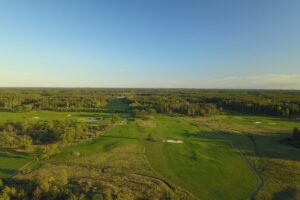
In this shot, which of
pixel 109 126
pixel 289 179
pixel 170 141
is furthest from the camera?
pixel 109 126

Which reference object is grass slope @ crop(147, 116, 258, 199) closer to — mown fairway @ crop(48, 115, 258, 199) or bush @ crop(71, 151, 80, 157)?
mown fairway @ crop(48, 115, 258, 199)

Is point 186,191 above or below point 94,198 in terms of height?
below

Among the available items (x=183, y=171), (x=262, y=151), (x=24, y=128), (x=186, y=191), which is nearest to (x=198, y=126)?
(x=262, y=151)

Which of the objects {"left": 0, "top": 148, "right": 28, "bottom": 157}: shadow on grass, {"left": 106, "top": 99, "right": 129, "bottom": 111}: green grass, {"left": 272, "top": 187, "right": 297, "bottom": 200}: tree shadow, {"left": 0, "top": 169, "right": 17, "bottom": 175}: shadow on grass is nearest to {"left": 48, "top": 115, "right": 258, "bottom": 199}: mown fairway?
{"left": 272, "top": 187, "right": 297, "bottom": 200}: tree shadow

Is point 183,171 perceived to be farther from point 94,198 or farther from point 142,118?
point 142,118

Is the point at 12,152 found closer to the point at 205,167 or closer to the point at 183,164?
the point at 183,164

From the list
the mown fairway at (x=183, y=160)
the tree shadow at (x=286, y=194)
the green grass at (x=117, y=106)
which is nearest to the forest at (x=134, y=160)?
the mown fairway at (x=183, y=160)

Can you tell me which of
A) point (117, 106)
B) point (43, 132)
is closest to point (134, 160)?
point (43, 132)

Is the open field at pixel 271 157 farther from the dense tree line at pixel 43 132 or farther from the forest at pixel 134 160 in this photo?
the dense tree line at pixel 43 132
